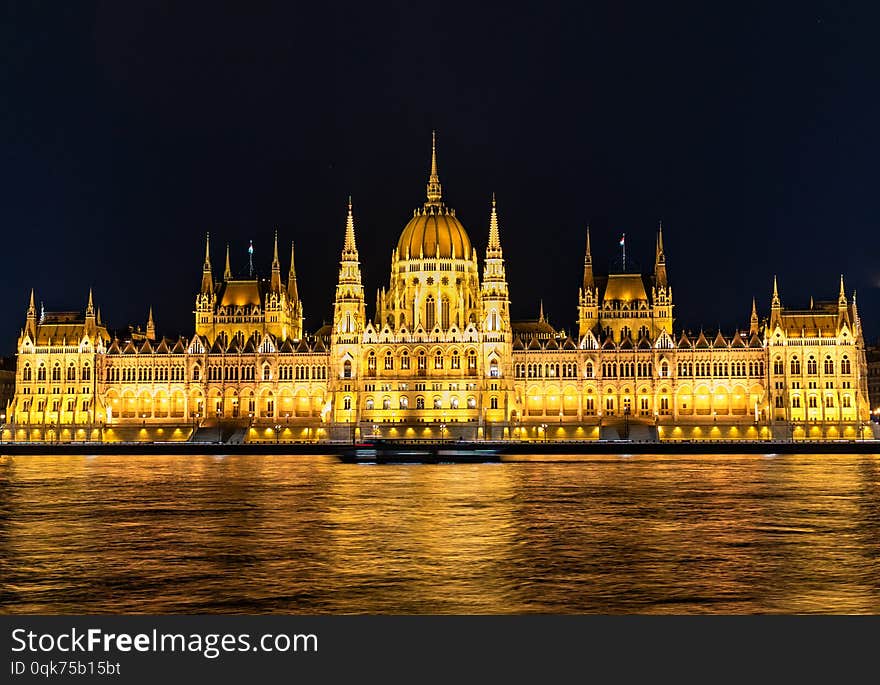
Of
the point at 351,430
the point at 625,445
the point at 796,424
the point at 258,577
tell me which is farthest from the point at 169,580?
the point at 796,424

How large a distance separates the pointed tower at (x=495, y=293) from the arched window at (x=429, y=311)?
6450 millimetres

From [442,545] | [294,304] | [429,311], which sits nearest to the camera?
[442,545]

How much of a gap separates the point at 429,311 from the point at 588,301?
19.2 metres

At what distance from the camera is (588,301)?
145 m

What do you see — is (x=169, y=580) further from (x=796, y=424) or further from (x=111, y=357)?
(x=111, y=357)

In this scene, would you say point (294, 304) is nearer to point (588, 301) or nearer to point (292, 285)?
point (292, 285)

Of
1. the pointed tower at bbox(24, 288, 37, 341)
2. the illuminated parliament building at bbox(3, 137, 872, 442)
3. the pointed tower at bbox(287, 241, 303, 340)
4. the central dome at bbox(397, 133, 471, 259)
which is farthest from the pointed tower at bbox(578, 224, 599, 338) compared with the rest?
the pointed tower at bbox(24, 288, 37, 341)

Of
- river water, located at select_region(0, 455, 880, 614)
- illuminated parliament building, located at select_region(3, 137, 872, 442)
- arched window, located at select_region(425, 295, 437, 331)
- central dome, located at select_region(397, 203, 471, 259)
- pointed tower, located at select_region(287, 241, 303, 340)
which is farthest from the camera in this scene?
pointed tower, located at select_region(287, 241, 303, 340)

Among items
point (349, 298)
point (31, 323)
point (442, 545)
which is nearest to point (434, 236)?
point (349, 298)

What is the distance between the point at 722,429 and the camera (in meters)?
127

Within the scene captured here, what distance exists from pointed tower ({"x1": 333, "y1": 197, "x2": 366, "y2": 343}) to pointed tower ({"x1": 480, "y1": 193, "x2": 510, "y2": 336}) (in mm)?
13778

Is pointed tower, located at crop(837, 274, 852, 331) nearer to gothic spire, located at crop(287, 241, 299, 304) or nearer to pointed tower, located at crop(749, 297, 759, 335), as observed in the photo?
pointed tower, located at crop(749, 297, 759, 335)

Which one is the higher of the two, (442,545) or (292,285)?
(292,285)

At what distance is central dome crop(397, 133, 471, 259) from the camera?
5576 inches
